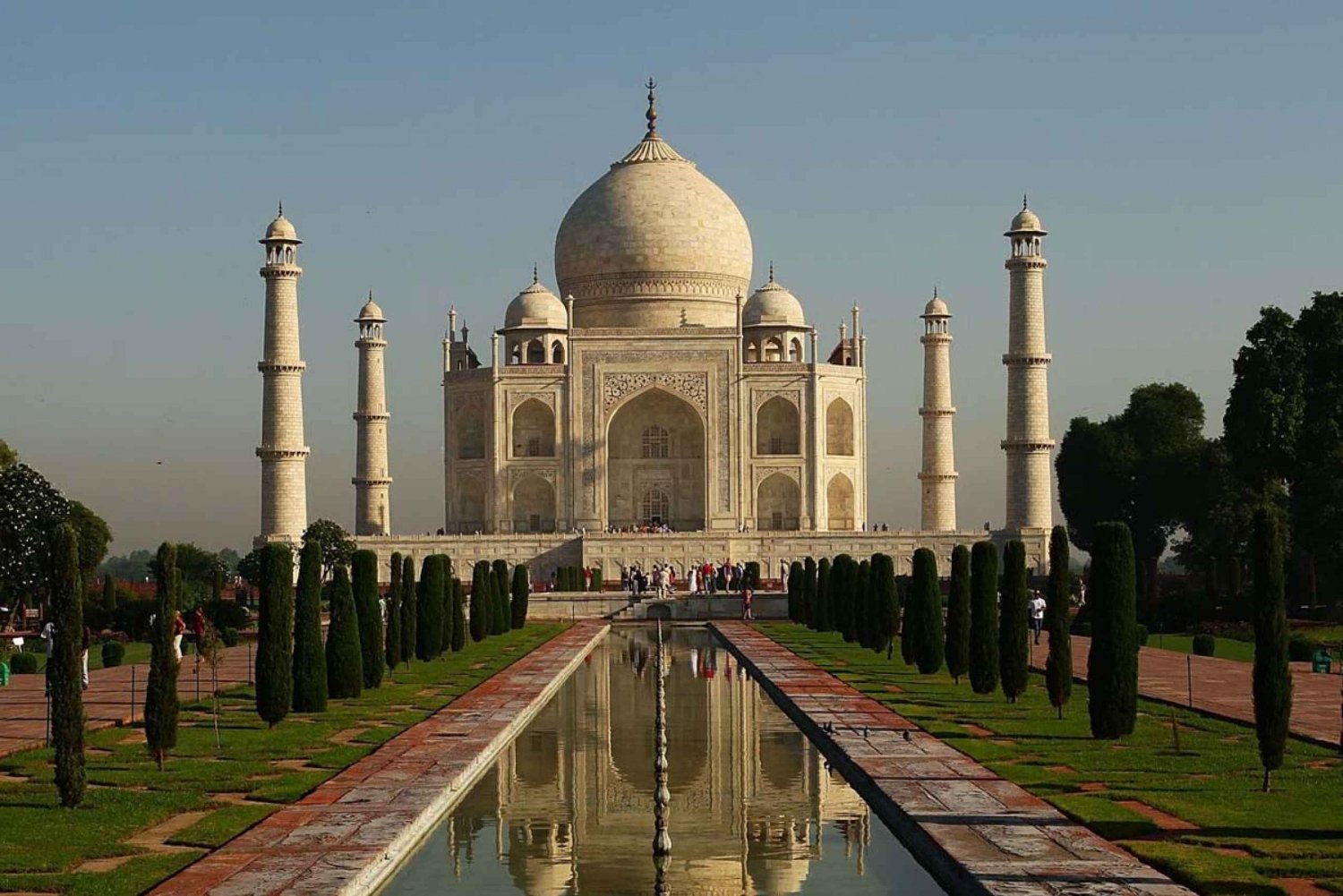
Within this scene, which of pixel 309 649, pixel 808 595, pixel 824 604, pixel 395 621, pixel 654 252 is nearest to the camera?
pixel 309 649

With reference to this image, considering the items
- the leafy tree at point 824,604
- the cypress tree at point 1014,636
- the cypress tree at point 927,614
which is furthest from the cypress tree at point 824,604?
the cypress tree at point 1014,636

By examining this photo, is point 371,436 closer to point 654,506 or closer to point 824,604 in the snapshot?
point 654,506

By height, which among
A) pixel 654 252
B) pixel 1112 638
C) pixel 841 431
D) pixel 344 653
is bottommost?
pixel 344 653

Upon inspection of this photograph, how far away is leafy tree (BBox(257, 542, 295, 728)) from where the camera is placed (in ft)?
46.0

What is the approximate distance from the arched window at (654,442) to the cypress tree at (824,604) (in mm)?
15649

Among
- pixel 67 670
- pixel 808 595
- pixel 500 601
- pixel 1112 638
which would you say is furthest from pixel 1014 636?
pixel 808 595

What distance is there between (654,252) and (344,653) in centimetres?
2986

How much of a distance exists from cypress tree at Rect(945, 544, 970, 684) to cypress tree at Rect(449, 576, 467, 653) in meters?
7.28

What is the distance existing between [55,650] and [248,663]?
11884 mm

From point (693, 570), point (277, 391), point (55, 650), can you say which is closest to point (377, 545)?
point (277, 391)

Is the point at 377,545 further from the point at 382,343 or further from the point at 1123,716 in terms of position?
the point at 1123,716

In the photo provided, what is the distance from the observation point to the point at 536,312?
46.1m

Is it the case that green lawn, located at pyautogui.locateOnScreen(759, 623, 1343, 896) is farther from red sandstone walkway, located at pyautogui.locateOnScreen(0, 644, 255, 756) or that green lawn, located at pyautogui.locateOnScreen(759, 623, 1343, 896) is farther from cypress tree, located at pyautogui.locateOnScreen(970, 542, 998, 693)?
red sandstone walkway, located at pyautogui.locateOnScreen(0, 644, 255, 756)

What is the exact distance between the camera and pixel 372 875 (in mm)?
8414
